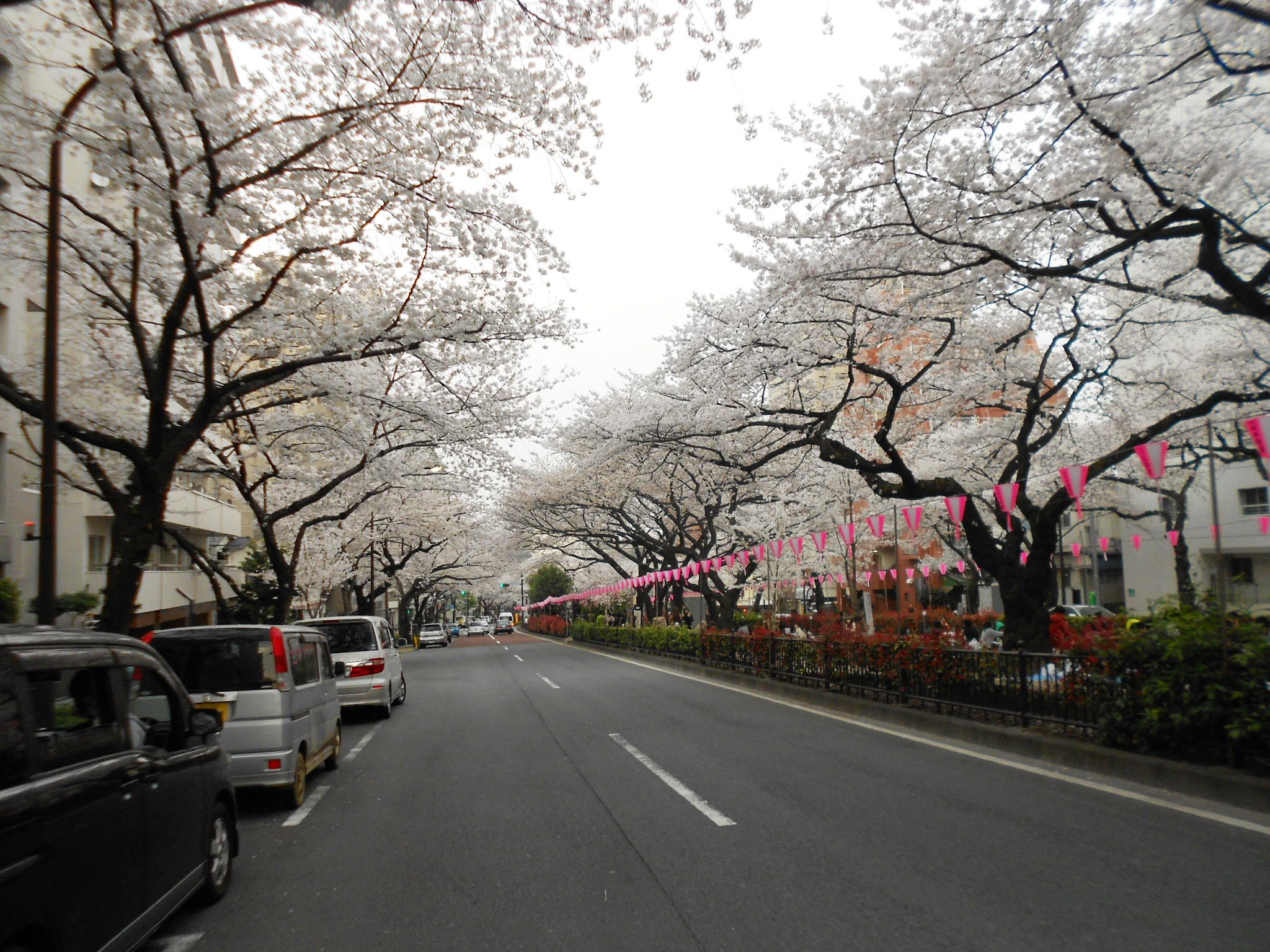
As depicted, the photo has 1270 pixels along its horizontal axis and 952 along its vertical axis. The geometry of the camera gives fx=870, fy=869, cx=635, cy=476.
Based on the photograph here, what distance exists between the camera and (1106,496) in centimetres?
2962

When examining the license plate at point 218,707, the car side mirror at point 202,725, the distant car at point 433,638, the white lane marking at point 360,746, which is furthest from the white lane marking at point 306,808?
the distant car at point 433,638

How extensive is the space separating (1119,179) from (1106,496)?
21611mm

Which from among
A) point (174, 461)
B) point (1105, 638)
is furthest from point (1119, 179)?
point (174, 461)

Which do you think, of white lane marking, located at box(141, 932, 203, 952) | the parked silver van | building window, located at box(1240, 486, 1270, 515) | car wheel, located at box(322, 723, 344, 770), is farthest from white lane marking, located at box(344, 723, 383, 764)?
building window, located at box(1240, 486, 1270, 515)

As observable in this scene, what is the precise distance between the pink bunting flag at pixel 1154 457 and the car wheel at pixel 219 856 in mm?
8551

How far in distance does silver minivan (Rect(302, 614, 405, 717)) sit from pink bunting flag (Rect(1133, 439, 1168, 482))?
11219mm

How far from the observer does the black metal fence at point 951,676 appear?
9.05 m

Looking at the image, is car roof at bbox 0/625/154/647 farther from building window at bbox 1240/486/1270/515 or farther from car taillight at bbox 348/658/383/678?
building window at bbox 1240/486/1270/515

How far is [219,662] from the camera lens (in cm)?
741

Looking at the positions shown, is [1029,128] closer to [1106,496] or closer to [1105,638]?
[1105,638]

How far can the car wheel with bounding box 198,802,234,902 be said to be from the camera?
16.6ft

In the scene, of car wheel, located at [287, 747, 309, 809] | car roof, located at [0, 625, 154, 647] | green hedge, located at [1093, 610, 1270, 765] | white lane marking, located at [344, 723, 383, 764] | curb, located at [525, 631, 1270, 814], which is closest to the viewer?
car roof, located at [0, 625, 154, 647]

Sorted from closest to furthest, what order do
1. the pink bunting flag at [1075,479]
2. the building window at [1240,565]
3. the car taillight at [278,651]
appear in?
the car taillight at [278,651], the pink bunting flag at [1075,479], the building window at [1240,565]

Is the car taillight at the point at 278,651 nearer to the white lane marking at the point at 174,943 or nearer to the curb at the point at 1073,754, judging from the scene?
the white lane marking at the point at 174,943
